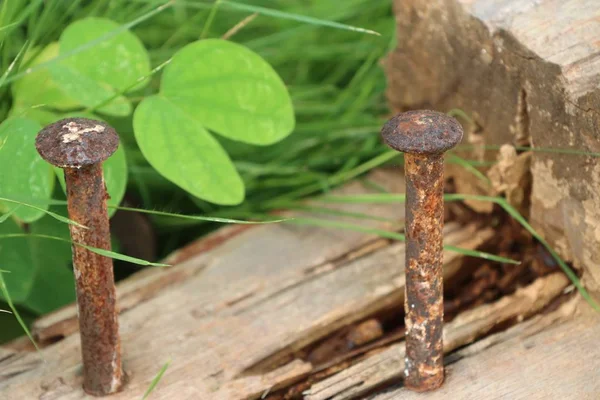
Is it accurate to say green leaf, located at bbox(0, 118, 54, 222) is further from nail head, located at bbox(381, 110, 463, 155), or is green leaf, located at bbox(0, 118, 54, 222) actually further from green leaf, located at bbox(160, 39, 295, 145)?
nail head, located at bbox(381, 110, 463, 155)

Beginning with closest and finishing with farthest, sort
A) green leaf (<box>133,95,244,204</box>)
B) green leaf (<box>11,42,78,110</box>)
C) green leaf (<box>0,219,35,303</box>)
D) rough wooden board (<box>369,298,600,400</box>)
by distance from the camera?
rough wooden board (<box>369,298,600,400</box>), green leaf (<box>133,95,244,204</box>), green leaf (<box>0,219,35,303</box>), green leaf (<box>11,42,78,110</box>)

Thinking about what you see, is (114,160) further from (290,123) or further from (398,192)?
(398,192)

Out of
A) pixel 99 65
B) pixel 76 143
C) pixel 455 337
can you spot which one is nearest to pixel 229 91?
pixel 99 65

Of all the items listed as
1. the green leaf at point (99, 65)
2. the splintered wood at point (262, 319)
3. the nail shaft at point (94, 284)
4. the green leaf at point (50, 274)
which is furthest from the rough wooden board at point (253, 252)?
the green leaf at point (99, 65)

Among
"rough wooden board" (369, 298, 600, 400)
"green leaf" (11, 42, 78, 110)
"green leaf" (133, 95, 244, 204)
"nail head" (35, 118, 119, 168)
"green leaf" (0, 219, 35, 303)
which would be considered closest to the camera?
"nail head" (35, 118, 119, 168)

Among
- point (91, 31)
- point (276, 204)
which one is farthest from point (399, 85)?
point (91, 31)

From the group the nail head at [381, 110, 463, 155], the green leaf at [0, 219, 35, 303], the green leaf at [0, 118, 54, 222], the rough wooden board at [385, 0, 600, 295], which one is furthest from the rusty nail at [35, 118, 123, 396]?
the rough wooden board at [385, 0, 600, 295]
